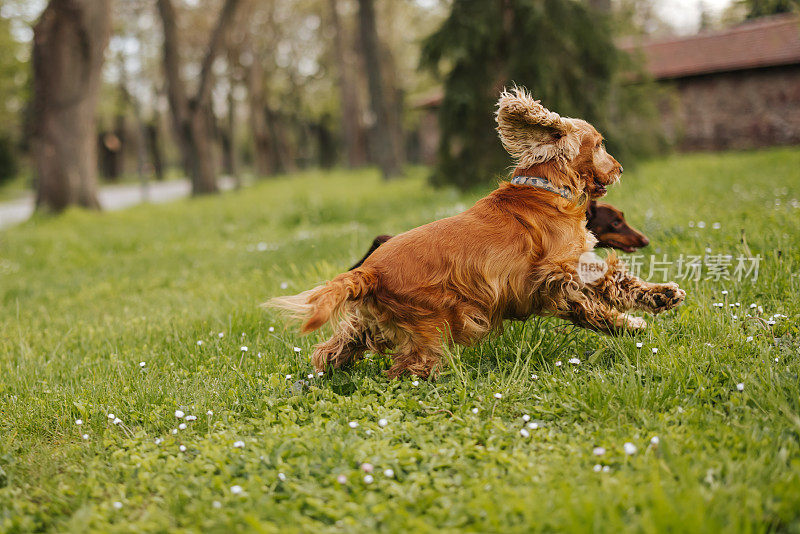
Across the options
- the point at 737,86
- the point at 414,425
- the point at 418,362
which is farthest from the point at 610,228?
the point at 737,86

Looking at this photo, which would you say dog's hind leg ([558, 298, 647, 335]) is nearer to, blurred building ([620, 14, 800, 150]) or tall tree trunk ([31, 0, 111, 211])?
tall tree trunk ([31, 0, 111, 211])

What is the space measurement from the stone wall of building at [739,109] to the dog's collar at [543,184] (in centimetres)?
2073

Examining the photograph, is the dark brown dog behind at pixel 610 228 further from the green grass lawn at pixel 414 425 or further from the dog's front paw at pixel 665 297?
the dog's front paw at pixel 665 297

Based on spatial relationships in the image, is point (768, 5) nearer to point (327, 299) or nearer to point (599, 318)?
point (599, 318)

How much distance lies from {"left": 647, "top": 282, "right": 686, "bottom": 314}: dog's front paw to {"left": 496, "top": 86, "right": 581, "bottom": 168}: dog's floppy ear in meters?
0.88

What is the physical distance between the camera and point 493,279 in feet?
10.2

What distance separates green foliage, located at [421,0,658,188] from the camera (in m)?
10.1

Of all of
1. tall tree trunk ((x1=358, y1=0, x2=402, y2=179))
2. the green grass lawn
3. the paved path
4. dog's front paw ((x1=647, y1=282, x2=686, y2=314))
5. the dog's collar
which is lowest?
the green grass lawn

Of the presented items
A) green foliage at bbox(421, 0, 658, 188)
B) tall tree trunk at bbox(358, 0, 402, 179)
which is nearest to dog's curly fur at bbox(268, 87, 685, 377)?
green foliage at bbox(421, 0, 658, 188)

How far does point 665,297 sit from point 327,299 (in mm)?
1786

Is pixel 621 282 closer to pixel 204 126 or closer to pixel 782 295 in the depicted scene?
pixel 782 295

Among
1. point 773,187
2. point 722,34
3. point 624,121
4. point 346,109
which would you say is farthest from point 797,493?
point 346,109

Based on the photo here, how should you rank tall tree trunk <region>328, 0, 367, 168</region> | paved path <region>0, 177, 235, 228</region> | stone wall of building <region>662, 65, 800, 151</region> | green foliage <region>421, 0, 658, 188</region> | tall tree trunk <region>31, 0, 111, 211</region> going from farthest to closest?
tall tree trunk <region>328, 0, 367, 168</region> < stone wall of building <region>662, 65, 800, 151</region> < paved path <region>0, 177, 235, 228</region> < tall tree trunk <region>31, 0, 111, 211</region> < green foliage <region>421, 0, 658, 188</region>

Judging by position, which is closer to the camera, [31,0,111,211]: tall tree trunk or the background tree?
[31,0,111,211]: tall tree trunk
